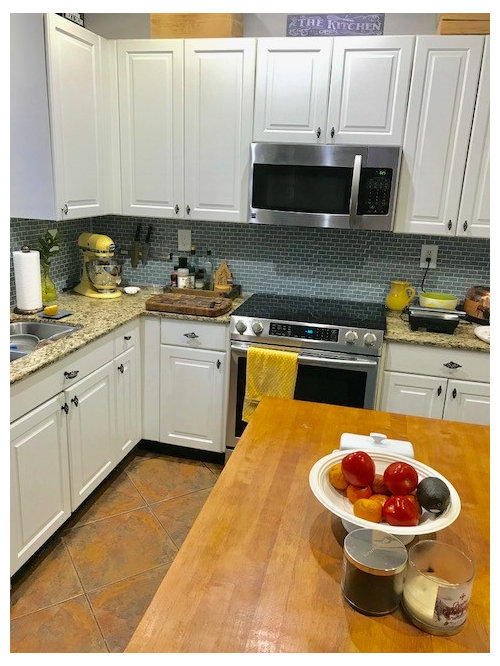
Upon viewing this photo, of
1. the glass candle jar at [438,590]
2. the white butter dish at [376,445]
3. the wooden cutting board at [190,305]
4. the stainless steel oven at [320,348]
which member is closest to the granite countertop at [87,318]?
the wooden cutting board at [190,305]

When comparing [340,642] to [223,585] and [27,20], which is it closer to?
[223,585]

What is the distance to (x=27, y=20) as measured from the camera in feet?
7.36

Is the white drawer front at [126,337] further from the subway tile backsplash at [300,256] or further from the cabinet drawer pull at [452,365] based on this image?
the cabinet drawer pull at [452,365]

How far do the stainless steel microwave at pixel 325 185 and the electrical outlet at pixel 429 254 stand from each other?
43 centimetres

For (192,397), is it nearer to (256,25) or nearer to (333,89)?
(333,89)

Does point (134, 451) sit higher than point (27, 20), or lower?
lower

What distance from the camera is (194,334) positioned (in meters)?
2.80

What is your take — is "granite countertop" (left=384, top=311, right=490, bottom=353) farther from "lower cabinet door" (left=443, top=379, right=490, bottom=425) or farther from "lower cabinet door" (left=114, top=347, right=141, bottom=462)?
"lower cabinet door" (left=114, top=347, right=141, bottom=462)

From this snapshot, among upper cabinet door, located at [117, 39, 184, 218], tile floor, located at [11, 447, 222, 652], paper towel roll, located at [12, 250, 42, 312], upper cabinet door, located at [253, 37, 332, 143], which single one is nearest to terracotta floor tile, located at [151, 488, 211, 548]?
tile floor, located at [11, 447, 222, 652]

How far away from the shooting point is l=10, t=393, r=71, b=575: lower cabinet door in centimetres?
191

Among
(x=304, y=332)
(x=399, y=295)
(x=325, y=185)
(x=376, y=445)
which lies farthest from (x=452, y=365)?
(x=376, y=445)

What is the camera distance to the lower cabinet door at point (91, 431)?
228cm

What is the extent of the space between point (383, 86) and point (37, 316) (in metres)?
2.05
